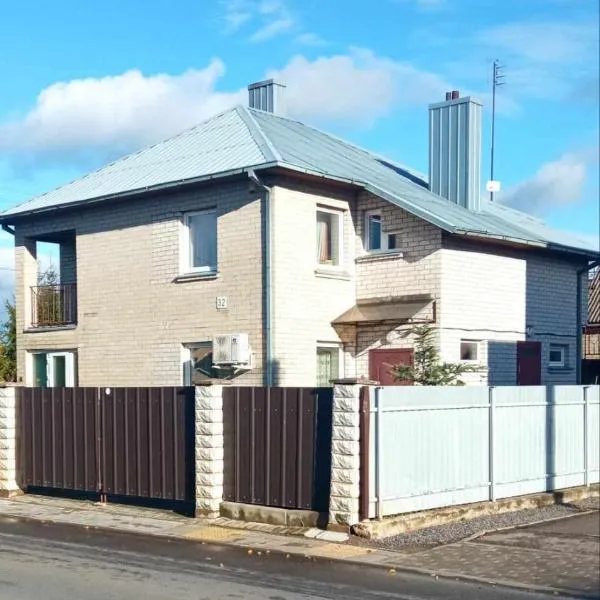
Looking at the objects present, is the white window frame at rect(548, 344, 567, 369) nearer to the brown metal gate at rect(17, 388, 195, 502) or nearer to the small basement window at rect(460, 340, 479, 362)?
the small basement window at rect(460, 340, 479, 362)

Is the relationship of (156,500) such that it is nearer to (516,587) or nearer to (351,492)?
(351,492)

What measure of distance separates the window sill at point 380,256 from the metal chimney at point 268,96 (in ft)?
18.5

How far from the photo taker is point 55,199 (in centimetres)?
2053

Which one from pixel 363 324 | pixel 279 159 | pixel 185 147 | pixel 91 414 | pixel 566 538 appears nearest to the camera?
pixel 566 538

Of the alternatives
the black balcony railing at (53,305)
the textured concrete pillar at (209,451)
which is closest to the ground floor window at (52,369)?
the black balcony railing at (53,305)

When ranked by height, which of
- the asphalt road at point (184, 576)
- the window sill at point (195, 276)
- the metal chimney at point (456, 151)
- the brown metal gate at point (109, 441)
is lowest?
the asphalt road at point (184, 576)

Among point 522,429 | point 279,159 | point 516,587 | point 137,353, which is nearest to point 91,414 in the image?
point 137,353

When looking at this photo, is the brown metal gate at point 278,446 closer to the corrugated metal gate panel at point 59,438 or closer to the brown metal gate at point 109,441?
the brown metal gate at point 109,441

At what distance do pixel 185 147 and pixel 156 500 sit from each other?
8375mm

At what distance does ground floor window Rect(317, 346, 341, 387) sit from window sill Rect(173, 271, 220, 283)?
2.40 m

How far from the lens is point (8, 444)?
15773 mm

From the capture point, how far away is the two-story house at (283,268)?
56.2 ft

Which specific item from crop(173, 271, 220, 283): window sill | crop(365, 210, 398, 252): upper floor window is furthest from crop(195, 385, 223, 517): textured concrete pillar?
crop(365, 210, 398, 252): upper floor window

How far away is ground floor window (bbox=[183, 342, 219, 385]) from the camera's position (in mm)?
17984
